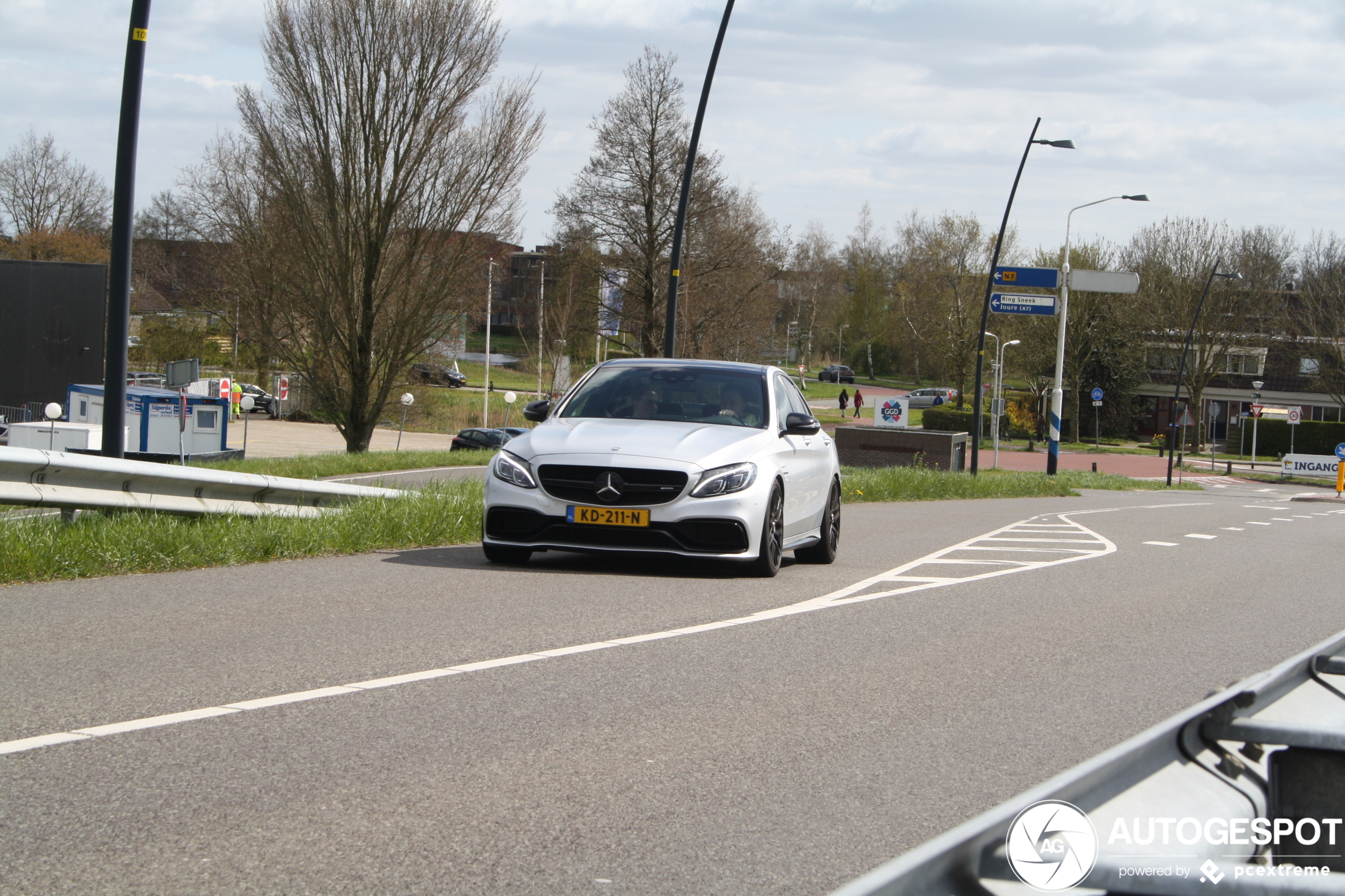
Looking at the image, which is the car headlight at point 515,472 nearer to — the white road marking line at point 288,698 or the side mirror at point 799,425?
the side mirror at point 799,425

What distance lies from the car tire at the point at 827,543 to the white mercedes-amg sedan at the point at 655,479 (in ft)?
2.43

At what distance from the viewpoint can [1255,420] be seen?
2360 inches

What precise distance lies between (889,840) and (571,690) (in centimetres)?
214

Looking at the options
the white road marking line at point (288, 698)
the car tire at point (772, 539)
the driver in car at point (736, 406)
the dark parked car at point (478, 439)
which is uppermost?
the driver in car at point (736, 406)

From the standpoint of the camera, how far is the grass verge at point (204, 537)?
8.38 meters

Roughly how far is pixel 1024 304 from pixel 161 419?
87.5 ft

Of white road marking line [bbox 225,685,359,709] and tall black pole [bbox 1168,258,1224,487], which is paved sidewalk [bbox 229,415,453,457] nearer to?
tall black pole [bbox 1168,258,1224,487]

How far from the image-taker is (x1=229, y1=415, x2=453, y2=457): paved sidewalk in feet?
167

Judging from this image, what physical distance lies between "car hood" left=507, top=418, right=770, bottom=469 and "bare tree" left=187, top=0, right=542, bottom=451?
18.3 metres

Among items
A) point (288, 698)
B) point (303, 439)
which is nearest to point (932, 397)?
point (303, 439)

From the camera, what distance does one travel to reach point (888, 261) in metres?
124

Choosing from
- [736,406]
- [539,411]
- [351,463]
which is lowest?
[351,463]

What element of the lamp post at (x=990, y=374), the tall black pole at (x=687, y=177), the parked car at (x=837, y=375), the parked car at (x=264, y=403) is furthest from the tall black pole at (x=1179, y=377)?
the parked car at (x=264, y=403)

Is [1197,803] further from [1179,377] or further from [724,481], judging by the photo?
[1179,377]
